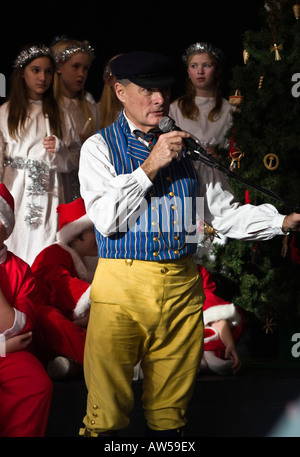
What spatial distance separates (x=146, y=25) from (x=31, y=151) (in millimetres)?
1344

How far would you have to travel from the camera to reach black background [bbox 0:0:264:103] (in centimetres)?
514

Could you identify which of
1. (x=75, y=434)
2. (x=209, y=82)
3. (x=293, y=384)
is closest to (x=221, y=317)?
(x=293, y=384)

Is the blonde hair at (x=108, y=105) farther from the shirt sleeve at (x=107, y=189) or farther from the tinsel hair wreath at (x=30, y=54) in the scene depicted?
the shirt sleeve at (x=107, y=189)

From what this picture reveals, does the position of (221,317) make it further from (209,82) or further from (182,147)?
(209,82)

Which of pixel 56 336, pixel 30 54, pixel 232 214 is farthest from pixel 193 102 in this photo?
pixel 232 214

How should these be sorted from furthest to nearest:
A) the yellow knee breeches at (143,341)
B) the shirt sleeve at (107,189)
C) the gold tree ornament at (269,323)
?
the gold tree ornament at (269,323), the yellow knee breeches at (143,341), the shirt sleeve at (107,189)

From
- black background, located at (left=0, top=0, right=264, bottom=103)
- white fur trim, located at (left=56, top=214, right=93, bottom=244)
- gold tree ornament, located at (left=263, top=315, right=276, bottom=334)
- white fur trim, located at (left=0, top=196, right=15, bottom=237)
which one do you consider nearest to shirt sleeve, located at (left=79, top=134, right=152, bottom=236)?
white fur trim, located at (left=0, top=196, right=15, bottom=237)

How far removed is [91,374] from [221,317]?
120 cm

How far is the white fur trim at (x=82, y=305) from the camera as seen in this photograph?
3.56 m

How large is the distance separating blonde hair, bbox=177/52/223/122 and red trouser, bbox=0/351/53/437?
7.65 ft

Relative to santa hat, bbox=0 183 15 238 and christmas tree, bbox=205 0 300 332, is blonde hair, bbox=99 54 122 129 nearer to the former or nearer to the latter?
christmas tree, bbox=205 0 300 332

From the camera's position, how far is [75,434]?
3.22 metres

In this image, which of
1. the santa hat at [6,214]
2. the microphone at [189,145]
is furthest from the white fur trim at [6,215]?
the microphone at [189,145]

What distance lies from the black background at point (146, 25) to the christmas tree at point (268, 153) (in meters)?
1.32
